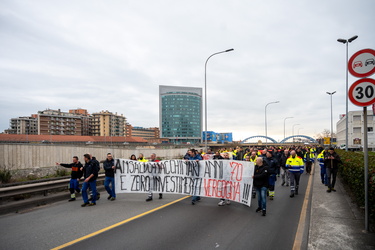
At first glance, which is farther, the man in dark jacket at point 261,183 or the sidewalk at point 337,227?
the man in dark jacket at point 261,183

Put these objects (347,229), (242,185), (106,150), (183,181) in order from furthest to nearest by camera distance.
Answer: (106,150)
(183,181)
(242,185)
(347,229)

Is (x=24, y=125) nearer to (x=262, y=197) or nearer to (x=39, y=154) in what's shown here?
(x=39, y=154)

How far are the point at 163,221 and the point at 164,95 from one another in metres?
152

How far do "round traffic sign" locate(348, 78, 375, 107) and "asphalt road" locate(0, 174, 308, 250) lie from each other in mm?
3263

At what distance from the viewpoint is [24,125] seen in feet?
482

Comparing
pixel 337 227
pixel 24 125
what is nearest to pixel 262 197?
pixel 337 227

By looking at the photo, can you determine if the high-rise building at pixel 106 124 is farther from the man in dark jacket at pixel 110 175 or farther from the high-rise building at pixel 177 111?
the man in dark jacket at pixel 110 175

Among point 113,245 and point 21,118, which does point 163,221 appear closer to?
point 113,245

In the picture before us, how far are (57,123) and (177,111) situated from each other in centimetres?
6745

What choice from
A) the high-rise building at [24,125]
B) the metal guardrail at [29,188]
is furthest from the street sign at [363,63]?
the high-rise building at [24,125]

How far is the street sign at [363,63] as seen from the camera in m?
5.28

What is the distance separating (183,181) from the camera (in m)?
9.28

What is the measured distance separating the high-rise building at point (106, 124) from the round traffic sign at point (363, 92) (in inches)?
5615

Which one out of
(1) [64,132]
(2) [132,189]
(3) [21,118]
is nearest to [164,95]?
(1) [64,132]
